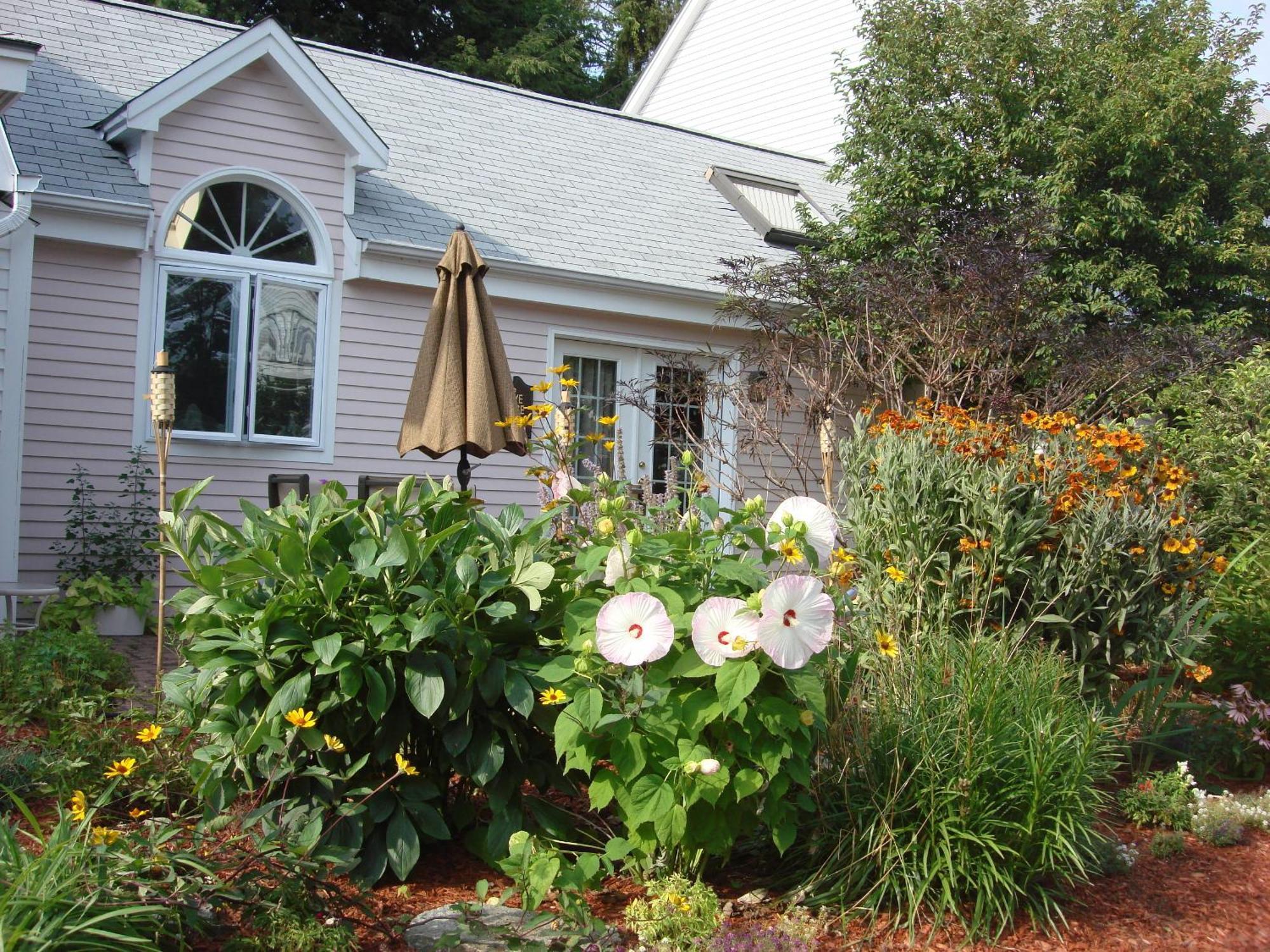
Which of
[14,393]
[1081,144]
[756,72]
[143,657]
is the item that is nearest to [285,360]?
[14,393]

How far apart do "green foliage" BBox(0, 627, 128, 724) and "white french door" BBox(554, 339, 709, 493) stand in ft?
16.8

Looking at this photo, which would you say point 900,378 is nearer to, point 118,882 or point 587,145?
point 587,145

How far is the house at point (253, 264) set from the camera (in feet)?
25.7

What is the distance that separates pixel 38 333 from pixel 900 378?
6.86 meters

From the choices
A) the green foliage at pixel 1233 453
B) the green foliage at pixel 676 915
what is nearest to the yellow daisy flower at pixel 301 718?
the green foliage at pixel 676 915

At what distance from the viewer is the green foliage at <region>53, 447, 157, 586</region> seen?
7.75 metres

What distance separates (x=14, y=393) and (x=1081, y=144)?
10.1 metres

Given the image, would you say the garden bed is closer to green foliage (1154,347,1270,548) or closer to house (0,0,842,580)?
green foliage (1154,347,1270,548)

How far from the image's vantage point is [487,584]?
3.47m

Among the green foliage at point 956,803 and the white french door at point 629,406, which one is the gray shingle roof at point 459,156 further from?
the green foliage at point 956,803

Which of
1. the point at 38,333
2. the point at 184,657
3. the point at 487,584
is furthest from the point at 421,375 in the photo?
the point at 487,584

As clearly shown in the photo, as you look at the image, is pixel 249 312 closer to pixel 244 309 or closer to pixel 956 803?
pixel 244 309

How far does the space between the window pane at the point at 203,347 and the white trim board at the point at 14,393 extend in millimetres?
997

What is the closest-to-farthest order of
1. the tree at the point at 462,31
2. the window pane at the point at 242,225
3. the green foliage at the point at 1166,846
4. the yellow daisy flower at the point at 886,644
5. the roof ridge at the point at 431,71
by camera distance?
the yellow daisy flower at the point at 886,644, the green foliage at the point at 1166,846, the window pane at the point at 242,225, the roof ridge at the point at 431,71, the tree at the point at 462,31
